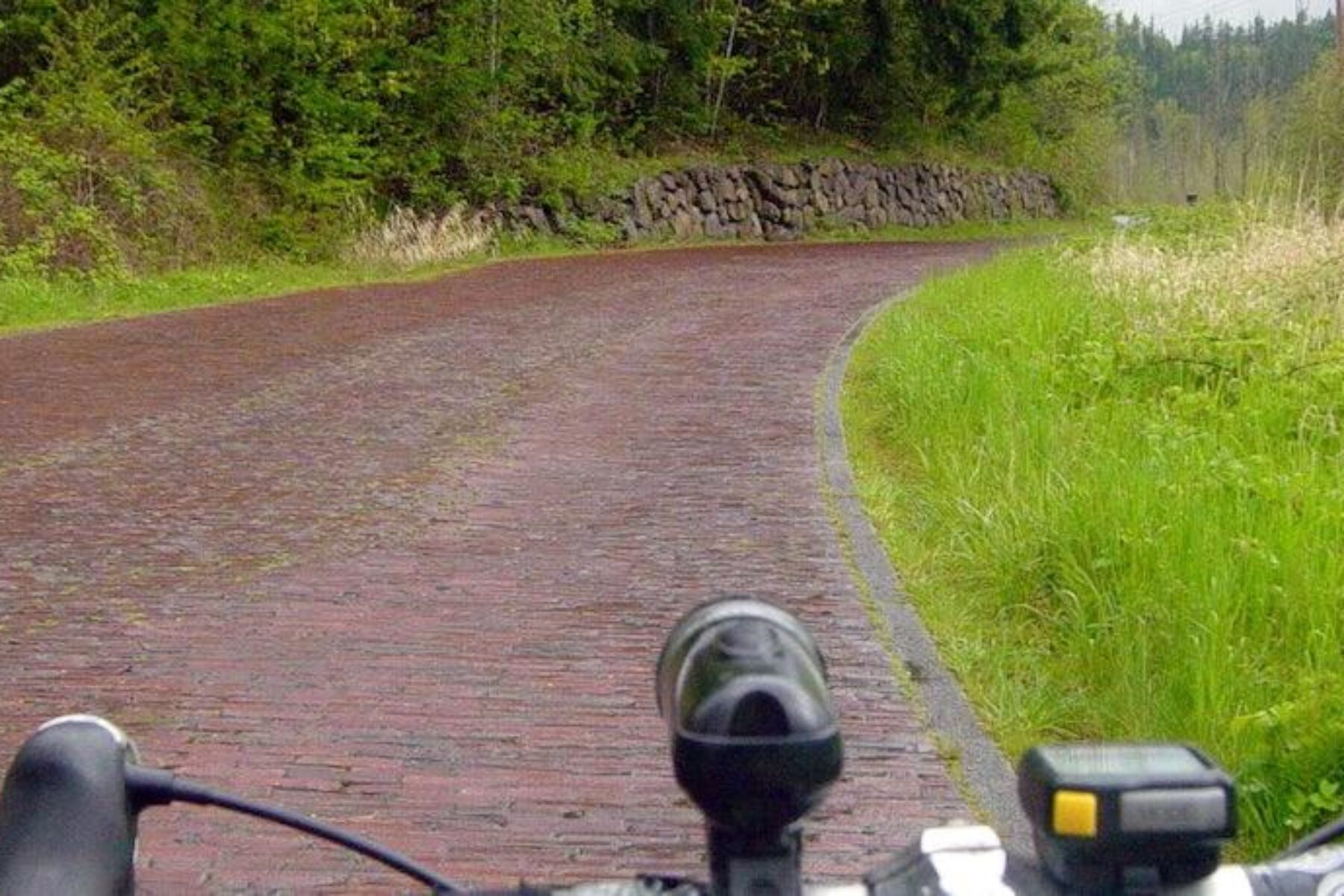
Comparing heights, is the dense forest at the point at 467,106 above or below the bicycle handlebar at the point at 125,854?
below

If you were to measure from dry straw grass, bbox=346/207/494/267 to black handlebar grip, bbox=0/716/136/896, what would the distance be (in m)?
27.3

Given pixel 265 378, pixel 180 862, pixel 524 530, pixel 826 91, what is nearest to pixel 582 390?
pixel 265 378

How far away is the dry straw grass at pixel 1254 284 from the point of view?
→ 12.6 m

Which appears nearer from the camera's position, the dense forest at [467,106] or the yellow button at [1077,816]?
the yellow button at [1077,816]

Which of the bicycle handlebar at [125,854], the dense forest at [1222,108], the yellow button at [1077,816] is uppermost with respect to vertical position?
the yellow button at [1077,816]

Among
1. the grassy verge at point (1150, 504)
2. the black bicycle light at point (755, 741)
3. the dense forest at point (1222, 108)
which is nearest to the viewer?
the black bicycle light at point (755, 741)

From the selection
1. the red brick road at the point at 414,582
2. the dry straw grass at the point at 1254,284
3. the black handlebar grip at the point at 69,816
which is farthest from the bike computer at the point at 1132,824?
the dry straw grass at the point at 1254,284

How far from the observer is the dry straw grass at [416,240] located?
1142 inches

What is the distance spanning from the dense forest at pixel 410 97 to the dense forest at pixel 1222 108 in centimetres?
611

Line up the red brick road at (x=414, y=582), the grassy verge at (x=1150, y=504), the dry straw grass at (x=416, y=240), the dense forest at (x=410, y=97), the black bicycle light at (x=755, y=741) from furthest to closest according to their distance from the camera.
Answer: the dry straw grass at (x=416, y=240)
the dense forest at (x=410, y=97)
the grassy verge at (x=1150, y=504)
the red brick road at (x=414, y=582)
the black bicycle light at (x=755, y=741)

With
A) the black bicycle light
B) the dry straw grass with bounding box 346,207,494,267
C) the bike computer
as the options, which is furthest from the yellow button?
the dry straw grass with bounding box 346,207,494,267

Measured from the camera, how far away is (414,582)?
8336 millimetres

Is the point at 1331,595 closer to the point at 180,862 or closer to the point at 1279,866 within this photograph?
the point at 180,862

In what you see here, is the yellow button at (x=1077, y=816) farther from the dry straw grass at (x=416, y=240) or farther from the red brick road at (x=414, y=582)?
the dry straw grass at (x=416, y=240)
